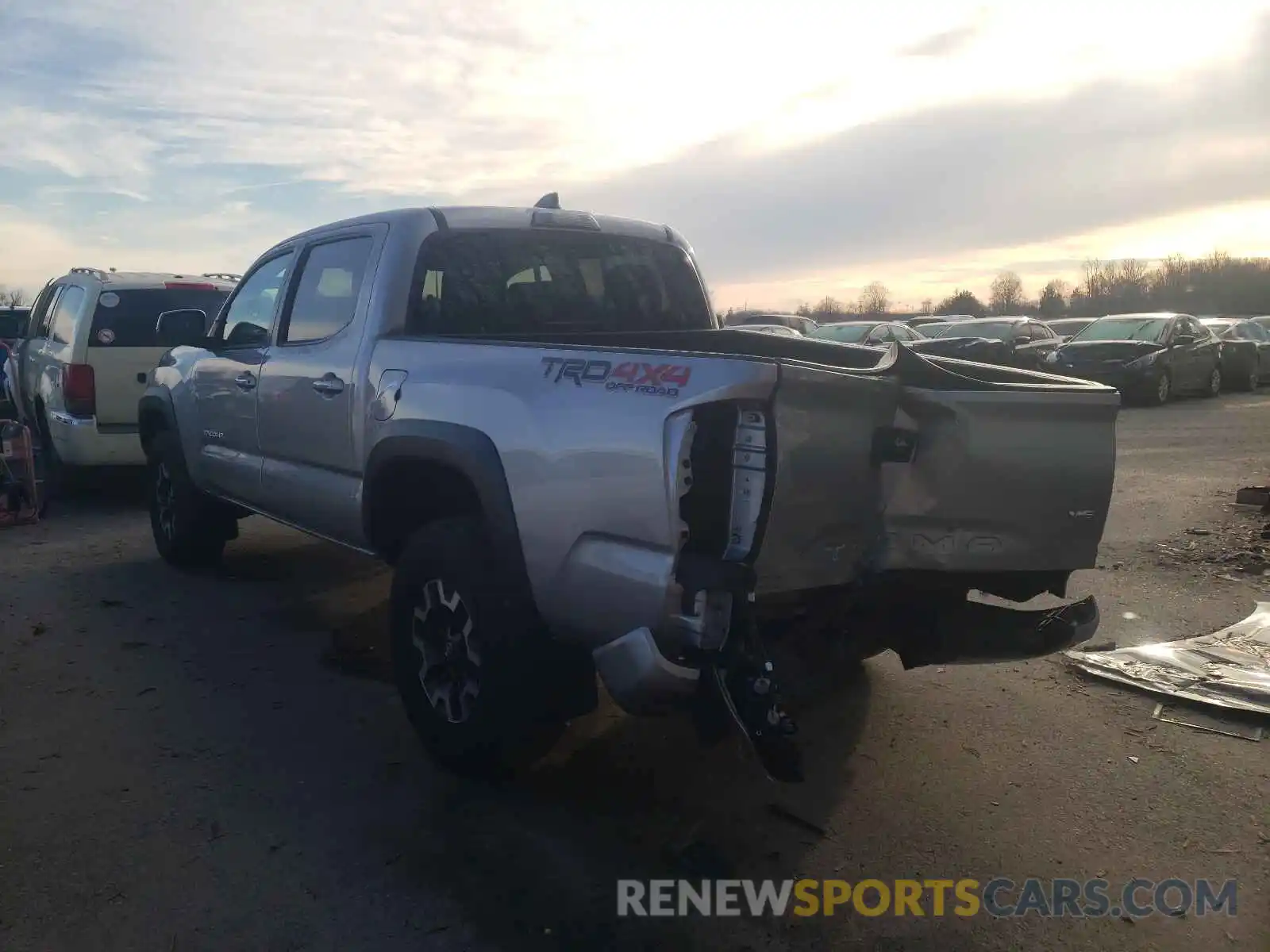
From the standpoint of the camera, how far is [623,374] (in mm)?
3031

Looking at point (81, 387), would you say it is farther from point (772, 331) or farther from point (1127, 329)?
point (1127, 329)

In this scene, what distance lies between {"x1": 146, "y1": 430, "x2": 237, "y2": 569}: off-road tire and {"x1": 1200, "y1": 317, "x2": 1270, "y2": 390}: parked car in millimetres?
19936

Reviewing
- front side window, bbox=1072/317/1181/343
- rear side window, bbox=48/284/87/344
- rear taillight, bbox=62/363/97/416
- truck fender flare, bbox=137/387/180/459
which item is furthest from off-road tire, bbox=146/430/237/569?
front side window, bbox=1072/317/1181/343

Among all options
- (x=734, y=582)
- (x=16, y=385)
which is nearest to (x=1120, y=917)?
(x=734, y=582)

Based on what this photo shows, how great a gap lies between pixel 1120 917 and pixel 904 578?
1093mm

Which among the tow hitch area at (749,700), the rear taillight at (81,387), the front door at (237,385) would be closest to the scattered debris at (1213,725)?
the tow hitch area at (749,700)

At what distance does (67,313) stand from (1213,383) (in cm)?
1959

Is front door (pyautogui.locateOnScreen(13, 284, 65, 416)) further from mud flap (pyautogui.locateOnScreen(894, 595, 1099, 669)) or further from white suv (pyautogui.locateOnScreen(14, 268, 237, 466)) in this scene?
mud flap (pyautogui.locateOnScreen(894, 595, 1099, 669))

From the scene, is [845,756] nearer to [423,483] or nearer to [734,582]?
[734,582]

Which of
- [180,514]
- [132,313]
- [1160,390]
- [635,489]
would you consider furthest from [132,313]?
[1160,390]

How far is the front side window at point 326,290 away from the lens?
466 centimetres

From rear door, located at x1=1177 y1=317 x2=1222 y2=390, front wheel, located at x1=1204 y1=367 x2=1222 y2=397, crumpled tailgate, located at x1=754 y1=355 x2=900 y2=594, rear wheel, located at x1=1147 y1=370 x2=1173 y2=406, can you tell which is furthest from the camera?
front wheel, located at x1=1204 y1=367 x2=1222 y2=397

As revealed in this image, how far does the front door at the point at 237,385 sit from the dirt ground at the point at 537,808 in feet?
2.86

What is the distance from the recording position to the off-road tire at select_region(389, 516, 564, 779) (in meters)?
3.42
